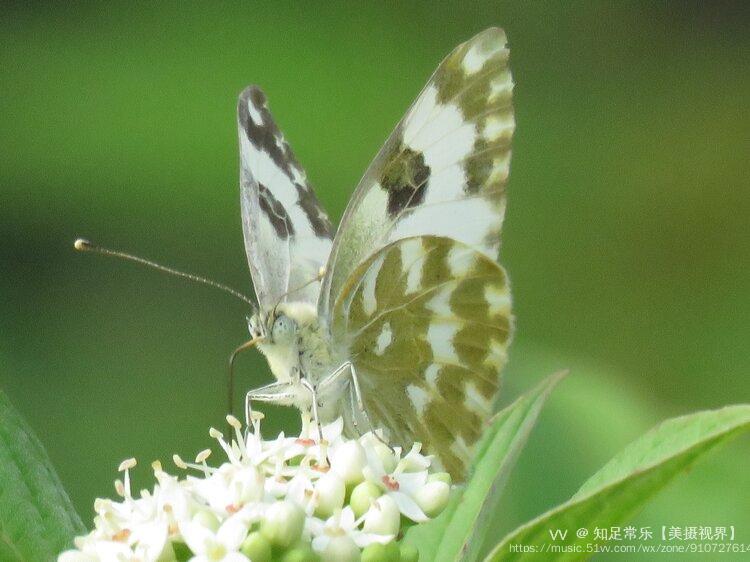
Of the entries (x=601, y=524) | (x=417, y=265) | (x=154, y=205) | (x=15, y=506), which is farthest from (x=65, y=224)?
(x=601, y=524)

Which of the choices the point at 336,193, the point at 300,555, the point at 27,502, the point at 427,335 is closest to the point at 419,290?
the point at 427,335

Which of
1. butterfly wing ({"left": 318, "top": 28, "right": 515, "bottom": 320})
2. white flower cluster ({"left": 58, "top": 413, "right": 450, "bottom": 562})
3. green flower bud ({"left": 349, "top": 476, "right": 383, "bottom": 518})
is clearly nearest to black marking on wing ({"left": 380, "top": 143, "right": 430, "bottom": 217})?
butterfly wing ({"left": 318, "top": 28, "right": 515, "bottom": 320})

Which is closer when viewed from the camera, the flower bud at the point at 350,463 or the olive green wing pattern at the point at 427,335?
the flower bud at the point at 350,463

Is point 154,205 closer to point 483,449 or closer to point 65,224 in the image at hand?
point 65,224

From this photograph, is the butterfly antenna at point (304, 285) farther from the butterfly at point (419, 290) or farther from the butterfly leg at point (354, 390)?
the butterfly leg at point (354, 390)

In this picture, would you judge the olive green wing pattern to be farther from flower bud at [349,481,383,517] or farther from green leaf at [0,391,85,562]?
green leaf at [0,391,85,562]

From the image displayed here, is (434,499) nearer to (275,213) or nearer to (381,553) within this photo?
(381,553)

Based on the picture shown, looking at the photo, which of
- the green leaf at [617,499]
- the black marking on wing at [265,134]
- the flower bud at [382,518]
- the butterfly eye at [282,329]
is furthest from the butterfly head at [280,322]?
the green leaf at [617,499]

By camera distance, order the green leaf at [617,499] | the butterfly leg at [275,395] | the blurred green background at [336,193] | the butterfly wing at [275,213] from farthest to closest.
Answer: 1. the blurred green background at [336,193]
2. the butterfly wing at [275,213]
3. the butterfly leg at [275,395]
4. the green leaf at [617,499]

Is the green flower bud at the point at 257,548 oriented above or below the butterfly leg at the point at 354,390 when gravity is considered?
below
